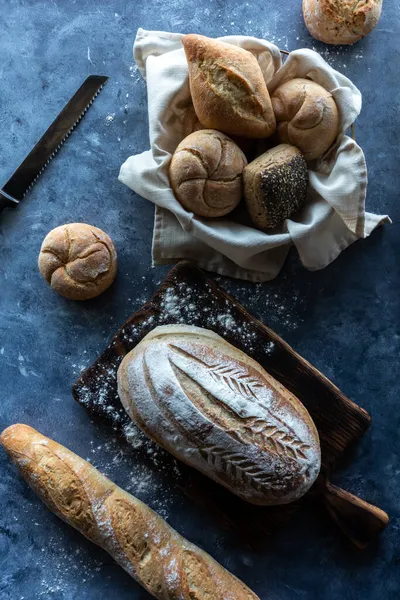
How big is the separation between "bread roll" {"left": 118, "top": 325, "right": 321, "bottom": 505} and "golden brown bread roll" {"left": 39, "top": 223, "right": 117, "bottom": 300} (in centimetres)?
31

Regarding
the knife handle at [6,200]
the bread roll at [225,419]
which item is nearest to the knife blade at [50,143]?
the knife handle at [6,200]

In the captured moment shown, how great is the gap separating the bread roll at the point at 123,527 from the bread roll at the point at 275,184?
3.45 ft

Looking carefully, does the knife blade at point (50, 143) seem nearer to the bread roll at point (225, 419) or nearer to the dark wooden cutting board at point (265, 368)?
the dark wooden cutting board at point (265, 368)

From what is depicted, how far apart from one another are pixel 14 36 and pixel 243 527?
6.61 ft

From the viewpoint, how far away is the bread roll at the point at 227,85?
1.92m

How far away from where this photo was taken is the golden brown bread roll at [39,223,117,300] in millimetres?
2107

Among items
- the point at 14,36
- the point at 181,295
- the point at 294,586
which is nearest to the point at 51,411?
the point at 181,295

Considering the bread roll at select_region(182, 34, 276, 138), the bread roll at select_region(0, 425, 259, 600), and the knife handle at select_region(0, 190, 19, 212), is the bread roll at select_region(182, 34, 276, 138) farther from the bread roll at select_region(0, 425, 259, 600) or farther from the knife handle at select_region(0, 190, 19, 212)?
the bread roll at select_region(0, 425, 259, 600)

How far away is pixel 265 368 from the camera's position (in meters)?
2.16

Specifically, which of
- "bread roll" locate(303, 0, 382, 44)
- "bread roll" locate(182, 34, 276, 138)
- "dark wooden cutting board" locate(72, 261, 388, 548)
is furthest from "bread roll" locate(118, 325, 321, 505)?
"bread roll" locate(303, 0, 382, 44)

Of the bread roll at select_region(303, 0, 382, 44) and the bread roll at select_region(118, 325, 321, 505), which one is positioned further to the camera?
the bread roll at select_region(303, 0, 382, 44)

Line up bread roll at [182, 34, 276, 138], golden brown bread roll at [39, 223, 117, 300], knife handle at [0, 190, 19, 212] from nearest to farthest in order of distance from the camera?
bread roll at [182, 34, 276, 138] < golden brown bread roll at [39, 223, 117, 300] < knife handle at [0, 190, 19, 212]

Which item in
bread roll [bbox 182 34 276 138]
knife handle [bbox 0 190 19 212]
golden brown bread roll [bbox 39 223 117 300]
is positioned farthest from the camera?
knife handle [bbox 0 190 19 212]

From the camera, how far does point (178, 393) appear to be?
1946mm
